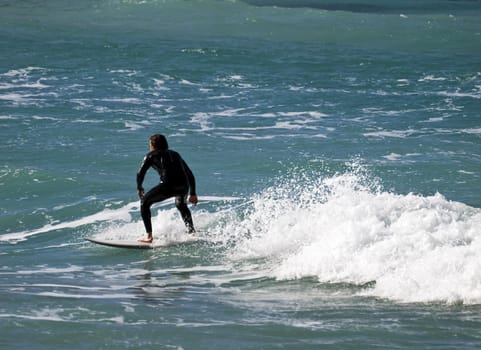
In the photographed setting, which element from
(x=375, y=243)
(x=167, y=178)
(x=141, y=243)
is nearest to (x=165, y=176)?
(x=167, y=178)

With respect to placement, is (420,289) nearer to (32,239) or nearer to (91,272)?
(91,272)

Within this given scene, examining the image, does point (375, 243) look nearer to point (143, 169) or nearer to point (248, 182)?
point (143, 169)

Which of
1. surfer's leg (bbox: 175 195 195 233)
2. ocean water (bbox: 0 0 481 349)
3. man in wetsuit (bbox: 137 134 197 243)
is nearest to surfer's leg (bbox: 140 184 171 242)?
man in wetsuit (bbox: 137 134 197 243)

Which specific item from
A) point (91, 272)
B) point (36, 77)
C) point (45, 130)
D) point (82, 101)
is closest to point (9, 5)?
point (36, 77)

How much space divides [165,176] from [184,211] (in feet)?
1.99

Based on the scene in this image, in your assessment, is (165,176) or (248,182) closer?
(165,176)

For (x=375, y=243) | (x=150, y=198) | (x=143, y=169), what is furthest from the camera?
(x=150, y=198)

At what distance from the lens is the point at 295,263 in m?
11.1

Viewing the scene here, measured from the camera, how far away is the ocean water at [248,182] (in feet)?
27.6

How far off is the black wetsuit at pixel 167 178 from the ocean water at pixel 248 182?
2.28 feet

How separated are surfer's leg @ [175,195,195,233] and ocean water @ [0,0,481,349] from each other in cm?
22

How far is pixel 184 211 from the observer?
497 inches

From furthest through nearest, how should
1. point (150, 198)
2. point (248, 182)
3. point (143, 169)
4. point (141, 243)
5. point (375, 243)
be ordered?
point (248, 182), point (141, 243), point (150, 198), point (143, 169), point (375, 243)

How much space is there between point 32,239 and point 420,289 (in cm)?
666
